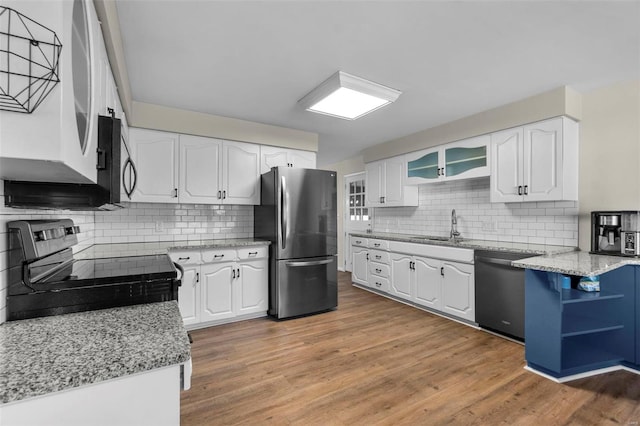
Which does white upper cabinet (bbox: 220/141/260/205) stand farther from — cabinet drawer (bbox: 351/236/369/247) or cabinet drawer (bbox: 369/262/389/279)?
cabinet drawer (bbox: 369/262/389/279)

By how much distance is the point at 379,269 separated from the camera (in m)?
4.34

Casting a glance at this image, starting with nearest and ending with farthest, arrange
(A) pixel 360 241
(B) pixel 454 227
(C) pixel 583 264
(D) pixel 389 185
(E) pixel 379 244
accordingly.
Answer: (C) pixel 583 264 → (B) pixel 454 227 → (E) pixel 379 244 → (D) pixel 389 185 → (A) pixel 360 241

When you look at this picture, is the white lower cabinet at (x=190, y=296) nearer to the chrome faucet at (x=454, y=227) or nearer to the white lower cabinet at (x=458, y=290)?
the white lower cabinet at (x=458, y=290)

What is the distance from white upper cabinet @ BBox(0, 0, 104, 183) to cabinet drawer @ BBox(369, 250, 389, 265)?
3.73 meters

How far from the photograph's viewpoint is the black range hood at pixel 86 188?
43.0 inches

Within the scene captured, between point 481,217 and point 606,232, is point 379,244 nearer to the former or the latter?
point 481,217

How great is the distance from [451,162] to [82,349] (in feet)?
12.5

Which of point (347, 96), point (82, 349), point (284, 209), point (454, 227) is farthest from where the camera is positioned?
point (454, 227)

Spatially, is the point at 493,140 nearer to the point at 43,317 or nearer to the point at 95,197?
the point at 95,197

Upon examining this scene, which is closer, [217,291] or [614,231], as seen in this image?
[614,231]

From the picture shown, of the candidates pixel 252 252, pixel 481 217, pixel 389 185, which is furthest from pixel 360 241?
pixel 252 252

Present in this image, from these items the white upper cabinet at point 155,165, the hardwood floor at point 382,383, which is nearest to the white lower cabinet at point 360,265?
the hardwood floor at point 382,383

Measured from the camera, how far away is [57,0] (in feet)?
2.36

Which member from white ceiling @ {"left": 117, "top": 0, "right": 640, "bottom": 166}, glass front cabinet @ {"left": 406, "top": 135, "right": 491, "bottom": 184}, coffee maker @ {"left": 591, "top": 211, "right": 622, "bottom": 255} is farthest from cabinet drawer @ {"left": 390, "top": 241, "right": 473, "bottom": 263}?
white ceiling @ {"left": 117, "top": 0, "right": 640, "bottom": 166}
